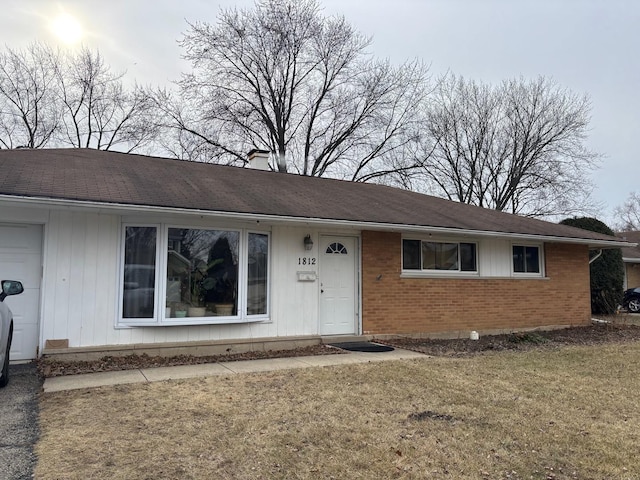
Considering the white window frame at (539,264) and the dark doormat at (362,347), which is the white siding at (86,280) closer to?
the dark doormat at (362,347)

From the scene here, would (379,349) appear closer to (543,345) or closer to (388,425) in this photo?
(543,345)

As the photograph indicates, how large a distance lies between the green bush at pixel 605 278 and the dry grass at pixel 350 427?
1213 cm

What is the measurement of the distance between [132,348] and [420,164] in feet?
74.4

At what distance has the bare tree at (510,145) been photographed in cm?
2780

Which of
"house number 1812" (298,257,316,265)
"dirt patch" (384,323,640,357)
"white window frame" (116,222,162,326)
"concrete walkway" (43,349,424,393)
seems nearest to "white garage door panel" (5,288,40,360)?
"white window frame" (116,222,162,326)

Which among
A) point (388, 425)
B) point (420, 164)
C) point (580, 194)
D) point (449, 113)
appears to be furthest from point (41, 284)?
point (580, 194)

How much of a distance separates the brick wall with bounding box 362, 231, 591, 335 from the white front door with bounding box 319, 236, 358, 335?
0.26 metres

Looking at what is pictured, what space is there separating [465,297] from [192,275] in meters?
6.55

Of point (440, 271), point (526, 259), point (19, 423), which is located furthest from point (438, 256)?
point (19, 423)

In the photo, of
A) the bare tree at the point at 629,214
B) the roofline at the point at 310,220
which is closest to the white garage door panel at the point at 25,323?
the roofline at the point at 310,220

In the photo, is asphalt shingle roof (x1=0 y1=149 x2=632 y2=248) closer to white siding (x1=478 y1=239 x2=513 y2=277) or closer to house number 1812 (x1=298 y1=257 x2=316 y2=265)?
white siding (x1=478 y1=239 x2=513 y2=277)

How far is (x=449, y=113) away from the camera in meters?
29.4

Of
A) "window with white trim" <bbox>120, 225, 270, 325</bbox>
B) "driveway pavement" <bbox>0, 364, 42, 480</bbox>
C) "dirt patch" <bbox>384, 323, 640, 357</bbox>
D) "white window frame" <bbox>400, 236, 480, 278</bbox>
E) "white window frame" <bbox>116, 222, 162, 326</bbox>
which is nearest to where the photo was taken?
"driveway pavement" <bbox>0, 364, 42, 480</bbox>

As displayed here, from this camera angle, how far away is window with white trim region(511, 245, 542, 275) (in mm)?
12250
